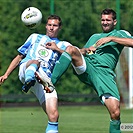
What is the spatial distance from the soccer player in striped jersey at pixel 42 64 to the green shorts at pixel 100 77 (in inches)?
20.2

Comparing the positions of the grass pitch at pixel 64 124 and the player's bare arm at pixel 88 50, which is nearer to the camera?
the player's bare arm at pixel 88 50

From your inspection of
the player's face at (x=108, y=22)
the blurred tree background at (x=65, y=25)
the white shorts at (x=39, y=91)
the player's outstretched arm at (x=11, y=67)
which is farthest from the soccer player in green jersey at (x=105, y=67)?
the blurred tree background at (x=65, y=25)

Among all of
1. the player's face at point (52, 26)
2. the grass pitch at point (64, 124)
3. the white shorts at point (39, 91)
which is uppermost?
the player's face at point (52, 26)

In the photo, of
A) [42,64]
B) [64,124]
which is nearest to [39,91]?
[42,64]

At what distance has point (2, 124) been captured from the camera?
45.1ft

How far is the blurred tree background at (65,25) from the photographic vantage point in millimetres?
20422

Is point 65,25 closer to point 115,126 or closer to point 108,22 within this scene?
point 108,22

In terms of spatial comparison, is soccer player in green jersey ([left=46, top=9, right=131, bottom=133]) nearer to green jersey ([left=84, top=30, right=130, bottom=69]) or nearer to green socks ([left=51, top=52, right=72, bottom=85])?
green jersey ([left=84, top=30, right=130, bottom=69])

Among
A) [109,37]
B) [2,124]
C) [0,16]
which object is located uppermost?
[109,37]

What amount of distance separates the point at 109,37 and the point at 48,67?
98 cm

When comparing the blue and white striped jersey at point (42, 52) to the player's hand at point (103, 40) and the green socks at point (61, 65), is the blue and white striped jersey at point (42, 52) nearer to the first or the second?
the green socks at point (61, 65)

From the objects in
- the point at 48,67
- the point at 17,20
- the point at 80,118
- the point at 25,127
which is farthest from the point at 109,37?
the point at 17,20

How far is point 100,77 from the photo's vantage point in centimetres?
920

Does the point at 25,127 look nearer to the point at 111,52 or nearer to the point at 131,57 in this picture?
the point at 111,52
